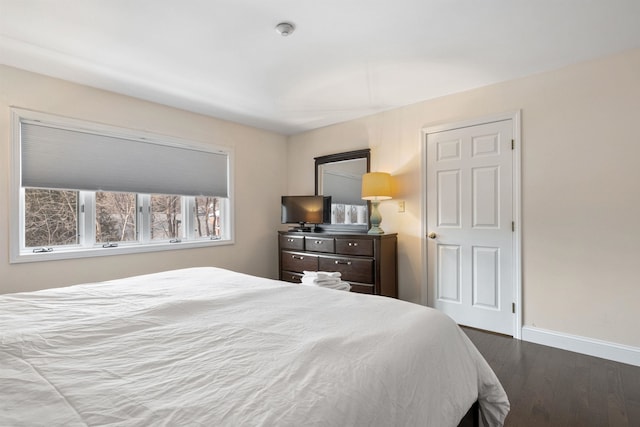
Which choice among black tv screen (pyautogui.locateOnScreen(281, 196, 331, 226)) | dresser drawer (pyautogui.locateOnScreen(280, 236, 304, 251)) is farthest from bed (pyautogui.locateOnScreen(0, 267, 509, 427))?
black tv screen (pyautogui.locateOnScreen(281, 196, 331, 226))

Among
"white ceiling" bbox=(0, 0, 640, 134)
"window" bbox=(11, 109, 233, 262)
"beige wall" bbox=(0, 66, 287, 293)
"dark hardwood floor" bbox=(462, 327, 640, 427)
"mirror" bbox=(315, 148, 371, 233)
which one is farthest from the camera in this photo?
"mirror" bbox=(315, 148, 371, 233)

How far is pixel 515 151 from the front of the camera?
9.54 ft

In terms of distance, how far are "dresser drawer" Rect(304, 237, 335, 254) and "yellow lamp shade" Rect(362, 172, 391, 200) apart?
0.70 metres

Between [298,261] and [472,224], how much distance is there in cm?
205

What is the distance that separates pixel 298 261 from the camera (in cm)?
398

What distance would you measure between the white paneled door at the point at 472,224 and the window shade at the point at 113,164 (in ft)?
8.70

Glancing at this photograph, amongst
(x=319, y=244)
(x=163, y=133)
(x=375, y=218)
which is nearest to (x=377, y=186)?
(x=375, y=218)

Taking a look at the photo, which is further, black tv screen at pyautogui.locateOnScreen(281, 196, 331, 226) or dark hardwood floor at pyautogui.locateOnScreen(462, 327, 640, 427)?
black tv screen at pyautogui.locateOnScreen(281, 196, 331, 226)

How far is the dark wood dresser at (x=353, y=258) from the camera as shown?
3.35 m

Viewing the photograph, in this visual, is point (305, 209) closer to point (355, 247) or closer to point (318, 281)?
point (355, 247)

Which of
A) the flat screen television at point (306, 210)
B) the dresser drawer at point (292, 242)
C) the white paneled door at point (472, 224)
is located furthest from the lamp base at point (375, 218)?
the dresser drawer at point (292, 242)

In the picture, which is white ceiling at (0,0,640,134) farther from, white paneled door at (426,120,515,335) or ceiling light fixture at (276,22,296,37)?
white paneled door at (426,120,515,335)

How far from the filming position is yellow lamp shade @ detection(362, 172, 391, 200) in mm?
3510

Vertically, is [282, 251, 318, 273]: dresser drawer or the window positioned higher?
the window
